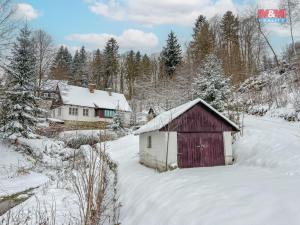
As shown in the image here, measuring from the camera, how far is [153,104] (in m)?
41.0

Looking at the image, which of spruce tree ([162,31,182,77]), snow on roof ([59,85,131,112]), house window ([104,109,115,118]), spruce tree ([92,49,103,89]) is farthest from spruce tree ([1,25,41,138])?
spruce tree ([92,49,103,89])

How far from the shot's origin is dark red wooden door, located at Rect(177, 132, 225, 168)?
15.1 metres

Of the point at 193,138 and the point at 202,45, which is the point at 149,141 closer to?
the point at 193,138

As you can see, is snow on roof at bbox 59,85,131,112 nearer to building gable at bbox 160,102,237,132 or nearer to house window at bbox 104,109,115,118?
house window at bbox 104,109,115,118

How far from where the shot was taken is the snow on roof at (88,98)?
42000 mm

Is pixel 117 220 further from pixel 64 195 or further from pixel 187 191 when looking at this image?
pixel 64 195

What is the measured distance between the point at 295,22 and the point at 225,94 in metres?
14.7

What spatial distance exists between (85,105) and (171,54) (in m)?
17.4

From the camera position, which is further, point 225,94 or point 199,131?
point 225,94

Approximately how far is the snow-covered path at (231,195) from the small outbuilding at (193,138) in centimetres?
161

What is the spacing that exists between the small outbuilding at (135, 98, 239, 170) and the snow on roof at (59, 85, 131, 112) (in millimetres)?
28404

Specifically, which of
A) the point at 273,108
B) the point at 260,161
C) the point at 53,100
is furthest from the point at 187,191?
the point at 53,100

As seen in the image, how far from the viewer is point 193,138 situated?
1542 cm

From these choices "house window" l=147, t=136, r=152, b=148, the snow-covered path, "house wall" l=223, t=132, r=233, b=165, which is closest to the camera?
the snow-covered path
